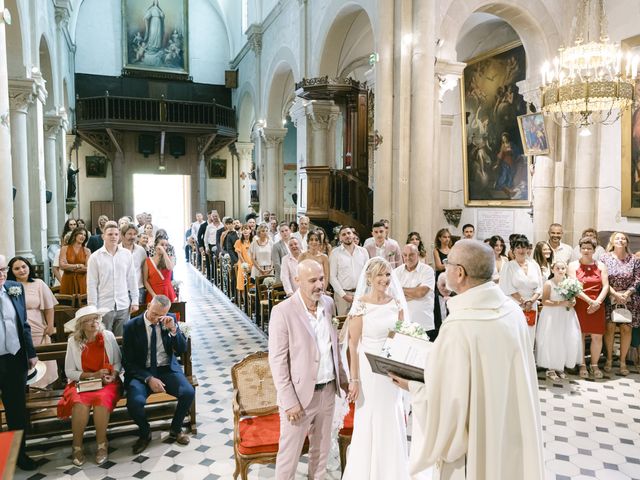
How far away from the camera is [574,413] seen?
5352mm

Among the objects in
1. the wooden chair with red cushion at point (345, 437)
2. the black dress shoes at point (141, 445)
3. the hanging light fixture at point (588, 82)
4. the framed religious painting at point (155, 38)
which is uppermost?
the framed religious painting at point (155, 38)

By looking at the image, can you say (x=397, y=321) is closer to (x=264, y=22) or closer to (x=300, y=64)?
(x=300, y=64)

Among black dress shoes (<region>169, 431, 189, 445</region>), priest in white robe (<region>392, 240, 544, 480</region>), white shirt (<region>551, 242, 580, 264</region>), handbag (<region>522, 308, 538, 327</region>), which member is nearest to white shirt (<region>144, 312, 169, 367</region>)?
black dress shoes (<region>169, 431, 189, 445</region>)

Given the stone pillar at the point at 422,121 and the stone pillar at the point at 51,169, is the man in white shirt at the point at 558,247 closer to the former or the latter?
the stone pillar at the point at 422,121

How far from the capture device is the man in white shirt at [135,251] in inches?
258

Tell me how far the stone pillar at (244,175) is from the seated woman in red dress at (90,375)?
19.0 metres

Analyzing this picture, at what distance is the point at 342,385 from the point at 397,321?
0.63 metres

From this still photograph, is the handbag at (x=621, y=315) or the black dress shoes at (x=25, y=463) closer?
the black dress shoes at (x=25, y=463)

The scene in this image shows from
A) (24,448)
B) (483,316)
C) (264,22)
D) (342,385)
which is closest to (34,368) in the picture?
(24,448)

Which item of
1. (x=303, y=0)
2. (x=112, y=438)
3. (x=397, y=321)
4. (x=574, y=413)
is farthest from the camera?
(x=303, y=0)

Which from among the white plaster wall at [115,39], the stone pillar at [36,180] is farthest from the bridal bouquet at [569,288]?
the white plaster wall at [115,39]

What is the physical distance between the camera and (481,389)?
223 centimetres

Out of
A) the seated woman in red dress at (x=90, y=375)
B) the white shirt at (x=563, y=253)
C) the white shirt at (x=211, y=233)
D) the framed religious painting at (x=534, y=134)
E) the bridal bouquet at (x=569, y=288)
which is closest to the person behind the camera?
the seated woman in red dress at (x=90, y=375)

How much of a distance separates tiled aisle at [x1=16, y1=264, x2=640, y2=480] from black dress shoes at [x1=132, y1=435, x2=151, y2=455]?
0.16 ft
